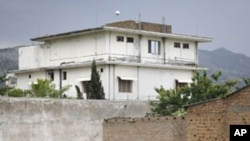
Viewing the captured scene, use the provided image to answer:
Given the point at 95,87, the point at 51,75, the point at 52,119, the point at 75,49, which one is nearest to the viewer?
the point at 52,119

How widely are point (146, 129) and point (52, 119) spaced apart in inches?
202

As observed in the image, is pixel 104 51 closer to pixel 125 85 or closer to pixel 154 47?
pixel 125 85

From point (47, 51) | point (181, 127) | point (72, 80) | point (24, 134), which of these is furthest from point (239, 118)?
point (47, 51)

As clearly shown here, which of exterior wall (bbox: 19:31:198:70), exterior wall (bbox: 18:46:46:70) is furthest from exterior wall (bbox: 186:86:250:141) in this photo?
exterior wall (bbox: 18:46:46:70)

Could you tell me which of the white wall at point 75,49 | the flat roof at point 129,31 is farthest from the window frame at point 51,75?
the flat roof at point 129,31

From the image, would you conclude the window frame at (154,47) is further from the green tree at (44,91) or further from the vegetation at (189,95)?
the vegetation at (189,95)

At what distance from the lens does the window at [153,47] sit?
169ft

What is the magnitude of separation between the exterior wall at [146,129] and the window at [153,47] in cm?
1927

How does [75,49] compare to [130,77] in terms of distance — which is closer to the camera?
[130,77]

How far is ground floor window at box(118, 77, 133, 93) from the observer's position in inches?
1935

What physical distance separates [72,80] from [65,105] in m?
17.4

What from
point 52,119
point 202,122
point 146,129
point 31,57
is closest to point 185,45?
point 31,57

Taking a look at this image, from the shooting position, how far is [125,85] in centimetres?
4947

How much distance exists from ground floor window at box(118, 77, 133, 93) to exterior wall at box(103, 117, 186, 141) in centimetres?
1629
